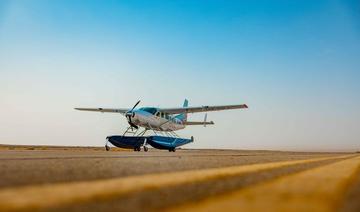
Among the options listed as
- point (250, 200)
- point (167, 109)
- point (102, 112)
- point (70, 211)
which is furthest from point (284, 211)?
point (102, 112)

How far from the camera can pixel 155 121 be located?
29.8m

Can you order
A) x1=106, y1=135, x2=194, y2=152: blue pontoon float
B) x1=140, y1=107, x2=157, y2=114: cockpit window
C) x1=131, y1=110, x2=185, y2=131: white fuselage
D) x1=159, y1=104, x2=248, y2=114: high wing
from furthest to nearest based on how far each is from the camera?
x1=159, y1=104, x2=248, y2=114: high wing, x1=140, y1=107, x2=157, y2=114: cockpit window, x1=131, y1=110, x2=185, y2=131: white fuselage, x1=106, y1=135, x2=194, y2=152: blue pontoon float

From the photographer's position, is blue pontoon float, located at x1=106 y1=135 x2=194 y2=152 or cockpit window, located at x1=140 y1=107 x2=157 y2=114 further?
cockpit window, located at x1=140 y1=107 x2=157 y2=114

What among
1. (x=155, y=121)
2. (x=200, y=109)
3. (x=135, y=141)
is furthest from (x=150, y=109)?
(x=200, y=109)

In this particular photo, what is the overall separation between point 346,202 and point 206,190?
40.4 inches

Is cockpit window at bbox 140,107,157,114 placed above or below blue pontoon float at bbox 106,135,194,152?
above

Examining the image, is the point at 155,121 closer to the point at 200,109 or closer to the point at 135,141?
the point at 135,141

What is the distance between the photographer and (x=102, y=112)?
36.5 metres

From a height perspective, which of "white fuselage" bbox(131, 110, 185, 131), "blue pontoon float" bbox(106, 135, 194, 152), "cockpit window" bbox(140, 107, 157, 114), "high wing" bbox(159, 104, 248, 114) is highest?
"high wing" bbox(159, 104, 248, 114)

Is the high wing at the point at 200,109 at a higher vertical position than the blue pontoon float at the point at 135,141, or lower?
higher

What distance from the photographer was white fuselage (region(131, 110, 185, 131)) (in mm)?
28073

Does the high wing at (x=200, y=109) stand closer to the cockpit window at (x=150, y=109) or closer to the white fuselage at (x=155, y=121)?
the white fuselage at (x=155, y=121)

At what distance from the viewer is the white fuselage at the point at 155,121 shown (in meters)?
28.1

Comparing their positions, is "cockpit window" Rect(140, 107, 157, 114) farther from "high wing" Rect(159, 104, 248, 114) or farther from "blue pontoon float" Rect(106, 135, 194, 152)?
"blue pontoon float" Rect(106, 135, 194, 152)
